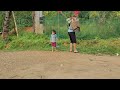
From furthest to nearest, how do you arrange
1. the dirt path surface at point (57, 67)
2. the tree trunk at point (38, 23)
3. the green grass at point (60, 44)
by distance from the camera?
the tree trunk at point (38, 23) → the green grass at point (60, 44) → the dirt path surface at point (57, 67)

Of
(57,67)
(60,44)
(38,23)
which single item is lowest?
(60,44)

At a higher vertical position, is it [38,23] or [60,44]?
[38,23]

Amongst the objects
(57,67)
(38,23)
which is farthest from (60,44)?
(57,67)

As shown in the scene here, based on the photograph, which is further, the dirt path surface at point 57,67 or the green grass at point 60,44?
the green grass at point 60,44

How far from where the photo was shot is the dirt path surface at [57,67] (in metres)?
6.17

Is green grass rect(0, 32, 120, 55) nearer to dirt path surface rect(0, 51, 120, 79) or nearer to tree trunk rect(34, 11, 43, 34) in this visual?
tree trunk rect(34, 11, 43, 34)

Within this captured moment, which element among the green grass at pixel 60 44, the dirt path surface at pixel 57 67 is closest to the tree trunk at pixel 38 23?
the green grass at pixel 60 44

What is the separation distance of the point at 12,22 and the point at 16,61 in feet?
23.0

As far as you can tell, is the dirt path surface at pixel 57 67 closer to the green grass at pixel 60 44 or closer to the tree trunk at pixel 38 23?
the green grass at pixel 60 44

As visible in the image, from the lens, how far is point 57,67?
23.6 ft

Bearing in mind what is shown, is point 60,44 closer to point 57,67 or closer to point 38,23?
point 38,23

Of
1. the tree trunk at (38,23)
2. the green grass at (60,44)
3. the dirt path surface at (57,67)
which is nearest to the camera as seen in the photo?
the dirt path surface at (57,67)

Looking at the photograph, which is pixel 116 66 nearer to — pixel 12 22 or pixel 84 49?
pixel 84 49
